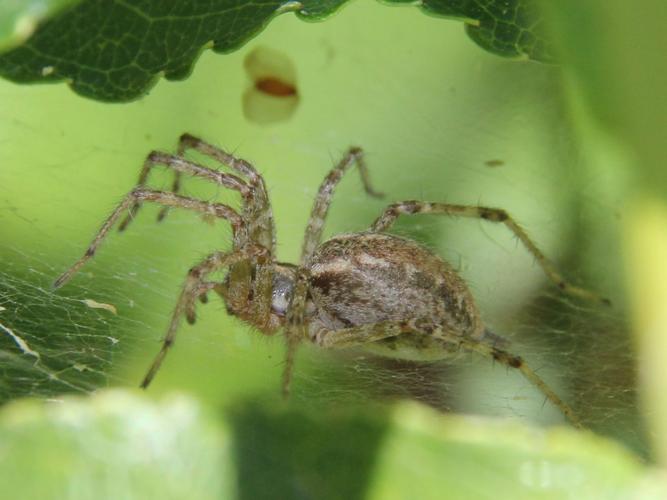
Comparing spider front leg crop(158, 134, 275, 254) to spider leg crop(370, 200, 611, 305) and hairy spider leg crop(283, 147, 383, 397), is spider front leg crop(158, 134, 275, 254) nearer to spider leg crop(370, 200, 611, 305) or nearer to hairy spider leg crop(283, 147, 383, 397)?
hairy spider leg crop(283, 147, 383, 397)

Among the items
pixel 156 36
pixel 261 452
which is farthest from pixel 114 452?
pixel 156 36

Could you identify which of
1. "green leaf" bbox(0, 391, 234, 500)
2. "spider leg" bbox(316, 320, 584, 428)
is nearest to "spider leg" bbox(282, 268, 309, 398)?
"spider leg" bbox(316, 320, 584, 428)

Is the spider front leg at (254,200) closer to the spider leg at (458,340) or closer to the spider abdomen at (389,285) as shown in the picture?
the spider abdomen at (389,285)

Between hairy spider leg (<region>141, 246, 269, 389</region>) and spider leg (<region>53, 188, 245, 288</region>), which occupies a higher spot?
spider leg (<region>53, 188, 245, 288</region>)

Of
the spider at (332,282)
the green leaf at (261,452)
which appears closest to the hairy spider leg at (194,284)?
the spider at (332,282)

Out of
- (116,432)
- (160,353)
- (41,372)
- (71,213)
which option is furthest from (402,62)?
(116,432)

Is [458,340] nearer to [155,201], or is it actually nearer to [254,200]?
[254,200]
